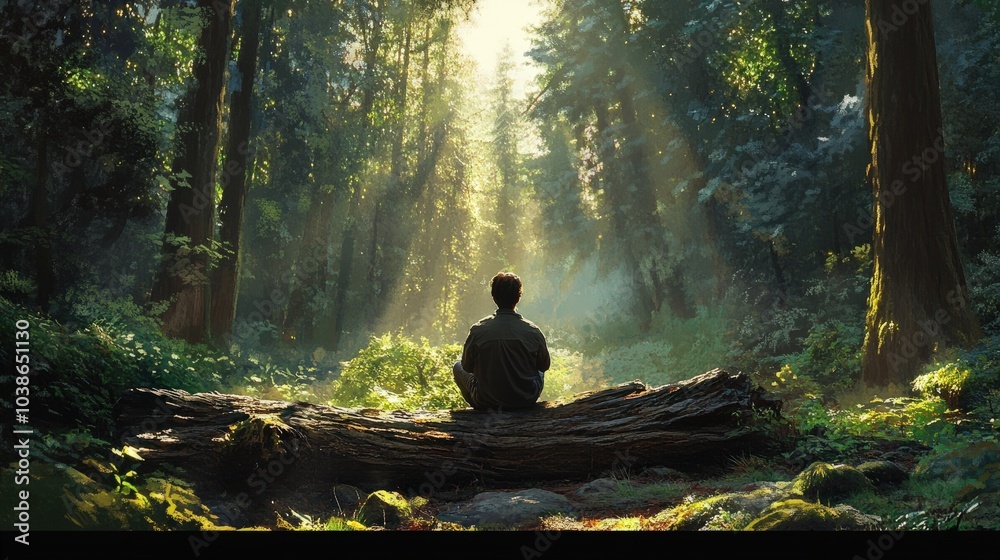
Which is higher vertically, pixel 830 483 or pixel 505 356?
pixel 505 356

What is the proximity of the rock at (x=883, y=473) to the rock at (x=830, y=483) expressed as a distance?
0.88 feet

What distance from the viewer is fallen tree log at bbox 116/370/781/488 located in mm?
6645

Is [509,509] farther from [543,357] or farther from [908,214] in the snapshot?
[908,214]

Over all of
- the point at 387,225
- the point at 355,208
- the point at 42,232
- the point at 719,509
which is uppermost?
the point at 355,208

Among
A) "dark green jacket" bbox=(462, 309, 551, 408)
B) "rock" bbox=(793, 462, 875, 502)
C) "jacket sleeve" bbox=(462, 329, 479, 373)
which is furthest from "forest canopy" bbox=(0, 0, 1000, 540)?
"jacket sleeve" bbox=(462, 329, 479, 373)

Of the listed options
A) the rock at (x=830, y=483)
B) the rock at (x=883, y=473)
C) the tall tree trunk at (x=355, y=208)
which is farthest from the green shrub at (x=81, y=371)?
the tall tree trunk at (x=355, y=208)

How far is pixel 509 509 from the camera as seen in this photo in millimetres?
6277

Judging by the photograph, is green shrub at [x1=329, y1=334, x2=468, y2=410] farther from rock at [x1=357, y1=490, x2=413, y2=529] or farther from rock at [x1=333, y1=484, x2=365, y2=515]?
rock at [x1=357, y1=490, x2=413, y2=529]

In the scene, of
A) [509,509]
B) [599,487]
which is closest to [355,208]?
[599,487]

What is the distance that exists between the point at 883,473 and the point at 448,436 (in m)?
4.03

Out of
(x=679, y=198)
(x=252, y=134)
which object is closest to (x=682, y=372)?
(x=679, y=198)
